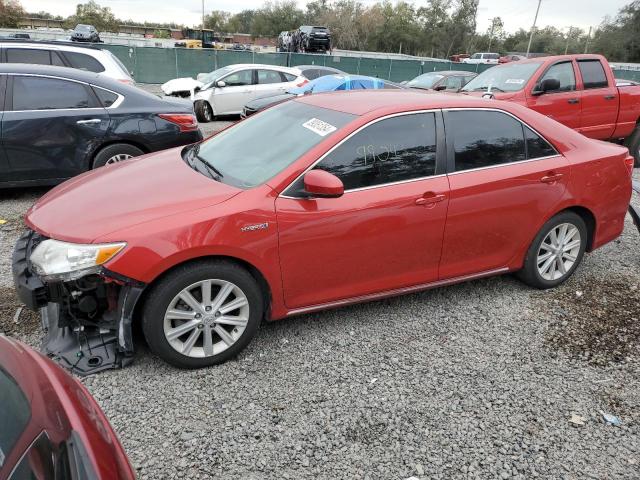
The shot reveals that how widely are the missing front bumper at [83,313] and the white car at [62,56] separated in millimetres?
5471

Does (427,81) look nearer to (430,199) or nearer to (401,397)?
(430,199)

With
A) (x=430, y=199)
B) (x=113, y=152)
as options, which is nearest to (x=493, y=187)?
(x=430, y=199)

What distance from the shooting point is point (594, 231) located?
4188 mm

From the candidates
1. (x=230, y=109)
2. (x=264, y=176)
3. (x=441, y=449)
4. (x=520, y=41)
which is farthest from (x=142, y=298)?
(x=520, y=41)

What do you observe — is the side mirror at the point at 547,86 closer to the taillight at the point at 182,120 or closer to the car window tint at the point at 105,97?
the taillight at the point at 182,120

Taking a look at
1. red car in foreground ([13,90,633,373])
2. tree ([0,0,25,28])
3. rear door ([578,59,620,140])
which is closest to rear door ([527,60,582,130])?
rear door ([578,59,620,140])

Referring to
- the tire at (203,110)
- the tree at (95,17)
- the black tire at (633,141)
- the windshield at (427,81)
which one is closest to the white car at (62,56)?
the tire at (203,110)

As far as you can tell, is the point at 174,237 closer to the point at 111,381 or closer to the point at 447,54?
the point at 111,381

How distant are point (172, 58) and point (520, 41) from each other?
70.7 m

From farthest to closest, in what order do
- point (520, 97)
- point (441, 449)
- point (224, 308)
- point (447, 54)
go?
point (447, 54) < point (520, 97) < point (224, 308) < point (441, 449)

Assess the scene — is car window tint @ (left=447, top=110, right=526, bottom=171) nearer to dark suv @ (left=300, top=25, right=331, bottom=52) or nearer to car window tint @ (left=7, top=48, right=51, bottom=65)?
car window tint @ (left=7, top=48, right=51, bottom=65)

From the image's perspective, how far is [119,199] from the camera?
9.86ft

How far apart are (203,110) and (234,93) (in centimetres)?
92

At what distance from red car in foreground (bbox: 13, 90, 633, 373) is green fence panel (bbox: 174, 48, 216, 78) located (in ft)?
69.9
